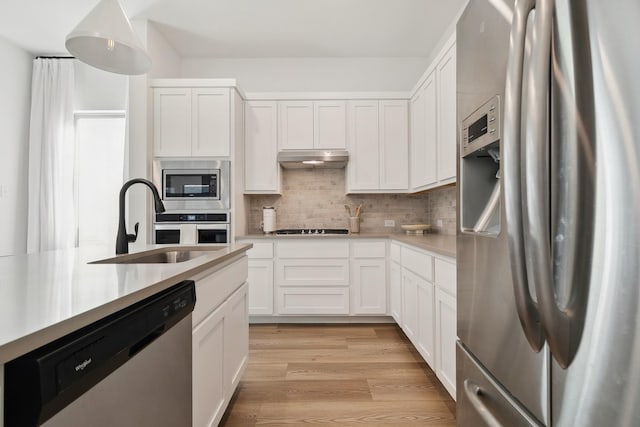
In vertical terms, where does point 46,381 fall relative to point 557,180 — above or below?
below

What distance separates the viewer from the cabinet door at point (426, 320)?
2107mm

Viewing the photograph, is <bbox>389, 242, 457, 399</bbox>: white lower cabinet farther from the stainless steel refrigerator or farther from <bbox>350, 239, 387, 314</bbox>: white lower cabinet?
the stainless steel refrigerator

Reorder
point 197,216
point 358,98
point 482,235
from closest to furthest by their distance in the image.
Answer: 1. point 482,235
2. point 197,216
3. point 358,98

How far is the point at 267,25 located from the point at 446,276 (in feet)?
9.64

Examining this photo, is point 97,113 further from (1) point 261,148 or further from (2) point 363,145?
(2) point 363,145

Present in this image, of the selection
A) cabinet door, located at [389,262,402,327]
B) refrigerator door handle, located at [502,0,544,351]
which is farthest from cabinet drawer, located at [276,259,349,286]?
refrigerator door handle, located at [502,0,544,351]

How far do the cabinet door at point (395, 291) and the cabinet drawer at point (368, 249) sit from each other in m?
Result: 0.17

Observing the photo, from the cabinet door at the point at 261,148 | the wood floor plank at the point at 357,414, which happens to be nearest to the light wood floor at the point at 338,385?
the wood floor plank at the point at 357,414

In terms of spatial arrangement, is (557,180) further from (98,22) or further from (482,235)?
(98,22)

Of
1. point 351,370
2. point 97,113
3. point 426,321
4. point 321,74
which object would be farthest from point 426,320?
point 97,113

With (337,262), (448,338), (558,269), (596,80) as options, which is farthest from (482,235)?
(337,262)

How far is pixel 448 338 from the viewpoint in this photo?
1860mm

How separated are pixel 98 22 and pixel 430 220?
11.2 feet

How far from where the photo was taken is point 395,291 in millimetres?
3168
